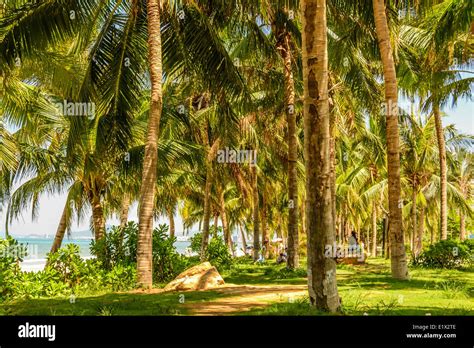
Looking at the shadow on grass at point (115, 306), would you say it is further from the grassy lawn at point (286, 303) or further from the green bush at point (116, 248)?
the green bush at point (116, 248)

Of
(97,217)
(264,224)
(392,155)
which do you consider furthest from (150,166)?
(264,224)

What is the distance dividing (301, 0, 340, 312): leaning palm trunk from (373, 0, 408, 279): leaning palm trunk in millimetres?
6045

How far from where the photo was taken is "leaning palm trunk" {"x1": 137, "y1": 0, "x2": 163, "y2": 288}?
452 inches

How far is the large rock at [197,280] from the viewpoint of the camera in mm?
11453

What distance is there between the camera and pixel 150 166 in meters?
11.9

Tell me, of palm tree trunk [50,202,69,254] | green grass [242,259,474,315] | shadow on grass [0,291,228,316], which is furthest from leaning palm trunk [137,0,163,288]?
palm tree trunk [50,202,69,254]

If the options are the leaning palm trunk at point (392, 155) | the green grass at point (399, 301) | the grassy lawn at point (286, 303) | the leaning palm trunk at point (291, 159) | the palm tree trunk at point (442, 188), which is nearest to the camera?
the green grass at point (399, 301)

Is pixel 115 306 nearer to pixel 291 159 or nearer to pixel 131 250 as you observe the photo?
pixel 131 250

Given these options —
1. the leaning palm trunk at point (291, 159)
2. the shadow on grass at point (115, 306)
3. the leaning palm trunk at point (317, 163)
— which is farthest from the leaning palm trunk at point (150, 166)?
the leaning palm trunk at point (291, 159)

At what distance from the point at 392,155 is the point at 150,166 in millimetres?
6496

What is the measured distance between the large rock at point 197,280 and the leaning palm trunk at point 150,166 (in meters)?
0.60

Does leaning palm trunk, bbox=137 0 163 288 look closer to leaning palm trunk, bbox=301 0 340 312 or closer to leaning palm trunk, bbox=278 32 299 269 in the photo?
leaning palm trunk, bbox=301 0 340 312
